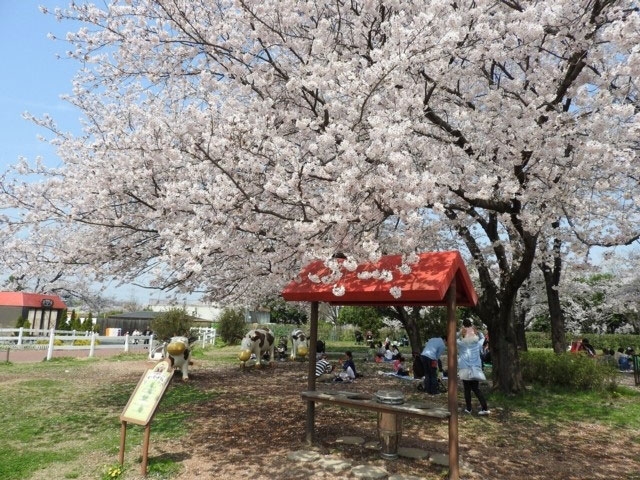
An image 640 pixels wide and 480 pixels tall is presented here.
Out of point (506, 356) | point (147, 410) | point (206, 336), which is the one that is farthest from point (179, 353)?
point (206, 336)

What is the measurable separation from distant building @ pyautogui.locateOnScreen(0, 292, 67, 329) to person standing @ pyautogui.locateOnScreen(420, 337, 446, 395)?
24793mm

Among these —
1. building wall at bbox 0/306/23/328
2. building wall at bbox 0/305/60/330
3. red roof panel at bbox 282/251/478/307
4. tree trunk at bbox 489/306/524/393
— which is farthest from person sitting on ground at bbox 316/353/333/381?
building wall at bbox 0/306/23/328

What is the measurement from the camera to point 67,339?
1931cm

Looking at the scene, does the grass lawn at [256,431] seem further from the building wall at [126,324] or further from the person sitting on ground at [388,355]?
the building wall at [126,324]

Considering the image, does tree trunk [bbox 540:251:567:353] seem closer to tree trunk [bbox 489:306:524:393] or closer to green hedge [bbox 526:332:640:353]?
tree trunk [bbox 489:306:524:393]

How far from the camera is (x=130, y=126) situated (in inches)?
371

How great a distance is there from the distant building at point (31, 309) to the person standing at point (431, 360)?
24793 mm

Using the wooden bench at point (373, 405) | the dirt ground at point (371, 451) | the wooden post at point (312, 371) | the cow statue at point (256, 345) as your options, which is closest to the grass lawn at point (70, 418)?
the dirt ground at point (371, 451)

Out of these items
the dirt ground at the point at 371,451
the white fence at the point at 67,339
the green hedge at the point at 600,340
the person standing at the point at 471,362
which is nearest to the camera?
the dirt ground at the point at 371,451

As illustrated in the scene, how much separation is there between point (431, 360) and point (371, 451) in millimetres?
A: 4672

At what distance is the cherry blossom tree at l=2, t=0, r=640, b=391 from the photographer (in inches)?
238

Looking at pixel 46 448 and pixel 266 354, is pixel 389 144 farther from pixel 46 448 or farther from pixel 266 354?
pixel 266 354

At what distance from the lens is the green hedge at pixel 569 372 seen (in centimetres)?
1148

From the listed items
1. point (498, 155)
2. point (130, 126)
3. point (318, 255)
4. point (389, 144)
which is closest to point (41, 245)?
point (130, 126)
